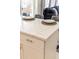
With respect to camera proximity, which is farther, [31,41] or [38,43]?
[31,41]

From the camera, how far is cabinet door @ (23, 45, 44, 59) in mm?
1919

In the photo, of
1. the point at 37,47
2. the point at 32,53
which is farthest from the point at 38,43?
the point at 32,53

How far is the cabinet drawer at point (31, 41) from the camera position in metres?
1.88

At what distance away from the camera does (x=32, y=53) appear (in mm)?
2037

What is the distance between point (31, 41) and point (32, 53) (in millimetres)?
166

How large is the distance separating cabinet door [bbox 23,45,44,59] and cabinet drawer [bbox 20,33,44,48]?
0.18 feet

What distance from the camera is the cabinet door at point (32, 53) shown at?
6.30 ft

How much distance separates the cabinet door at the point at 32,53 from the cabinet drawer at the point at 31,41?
0.18ft

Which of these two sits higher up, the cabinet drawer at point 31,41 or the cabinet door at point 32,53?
the cabinet drawer at point 31,41

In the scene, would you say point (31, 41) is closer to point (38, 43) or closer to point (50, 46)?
point (38, 43)
